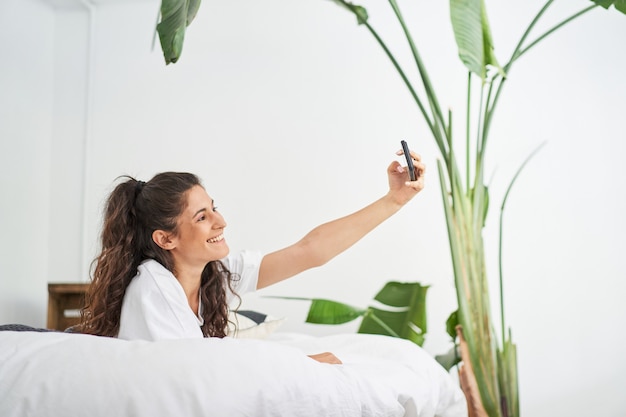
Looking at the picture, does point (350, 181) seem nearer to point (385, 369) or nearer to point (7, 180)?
point (7, 180)

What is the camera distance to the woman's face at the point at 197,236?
1657 millimetres

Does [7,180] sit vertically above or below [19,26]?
below

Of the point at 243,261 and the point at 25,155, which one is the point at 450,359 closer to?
the point at 243,261

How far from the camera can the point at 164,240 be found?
1.65 m

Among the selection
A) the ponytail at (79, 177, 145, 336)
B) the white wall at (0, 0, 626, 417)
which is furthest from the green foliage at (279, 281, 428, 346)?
the ponytail at (79, 177, 145, 336)

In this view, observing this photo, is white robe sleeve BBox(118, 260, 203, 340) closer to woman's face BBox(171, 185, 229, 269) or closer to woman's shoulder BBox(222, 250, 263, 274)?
woman's face BBox(171, 185, 229, 269)

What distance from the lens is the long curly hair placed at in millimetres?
1559

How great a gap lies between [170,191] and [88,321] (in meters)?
0.36

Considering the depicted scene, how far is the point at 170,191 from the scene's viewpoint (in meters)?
1.66

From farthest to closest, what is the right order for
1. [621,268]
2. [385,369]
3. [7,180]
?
[7,180] → [621,268] → [385,369]

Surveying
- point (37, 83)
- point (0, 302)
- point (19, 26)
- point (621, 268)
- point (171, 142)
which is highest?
point (19, 26)

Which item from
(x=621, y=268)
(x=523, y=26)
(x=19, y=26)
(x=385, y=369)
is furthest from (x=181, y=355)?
(x=19, y=26)

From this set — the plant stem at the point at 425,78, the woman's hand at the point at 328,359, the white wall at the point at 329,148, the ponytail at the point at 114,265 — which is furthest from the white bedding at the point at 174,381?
the white wall at the point at 329,148

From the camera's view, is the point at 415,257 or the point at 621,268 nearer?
the point at 621,268
